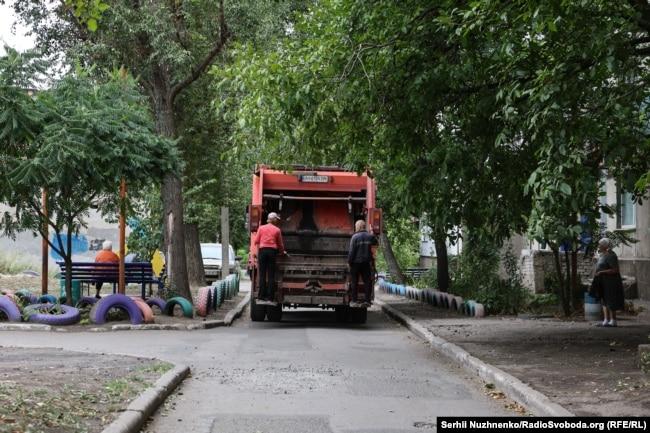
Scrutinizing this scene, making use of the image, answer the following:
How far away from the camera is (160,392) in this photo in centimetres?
924

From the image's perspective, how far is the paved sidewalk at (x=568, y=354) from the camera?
8922mm

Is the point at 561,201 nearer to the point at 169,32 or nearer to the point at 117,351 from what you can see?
the point at 117,351

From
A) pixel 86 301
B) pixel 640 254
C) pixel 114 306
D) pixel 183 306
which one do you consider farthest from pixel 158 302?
pixel 640 254

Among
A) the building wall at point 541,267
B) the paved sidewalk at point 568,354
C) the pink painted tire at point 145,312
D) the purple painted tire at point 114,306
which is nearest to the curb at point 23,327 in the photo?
the purple painted tire at point 114,306

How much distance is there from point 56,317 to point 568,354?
9.34m

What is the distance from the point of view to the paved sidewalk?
29.3ft

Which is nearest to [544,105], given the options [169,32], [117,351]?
[117,351]

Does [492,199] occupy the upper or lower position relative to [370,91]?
lower

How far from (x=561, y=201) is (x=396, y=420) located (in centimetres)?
411

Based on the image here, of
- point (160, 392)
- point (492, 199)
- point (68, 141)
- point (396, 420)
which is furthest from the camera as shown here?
point (68, 141)

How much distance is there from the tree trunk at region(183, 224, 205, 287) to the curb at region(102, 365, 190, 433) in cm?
2145

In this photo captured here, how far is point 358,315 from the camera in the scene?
2011 cm

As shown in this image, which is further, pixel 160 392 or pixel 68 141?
pixel 68 141

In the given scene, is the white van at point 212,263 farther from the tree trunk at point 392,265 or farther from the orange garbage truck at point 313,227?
the orange garbage truck at point 313,227
